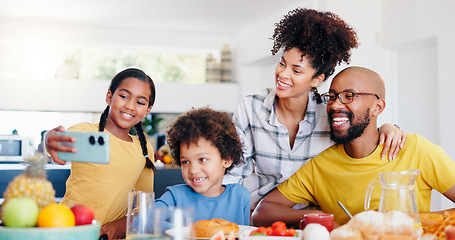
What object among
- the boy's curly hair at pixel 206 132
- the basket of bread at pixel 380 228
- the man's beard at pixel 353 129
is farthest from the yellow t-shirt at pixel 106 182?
the basket of bread at pixel 380 228

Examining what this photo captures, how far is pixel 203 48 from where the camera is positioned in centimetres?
689

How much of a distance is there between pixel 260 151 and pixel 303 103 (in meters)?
0.28

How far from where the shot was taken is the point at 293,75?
80.7 inches

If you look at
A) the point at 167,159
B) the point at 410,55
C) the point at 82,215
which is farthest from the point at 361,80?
the point at 167,159

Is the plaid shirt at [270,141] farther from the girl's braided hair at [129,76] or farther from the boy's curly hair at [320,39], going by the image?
the girl's braided hair at [129,76]

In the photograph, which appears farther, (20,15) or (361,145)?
(20,15)

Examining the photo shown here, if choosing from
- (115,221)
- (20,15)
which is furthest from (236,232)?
(20,15)

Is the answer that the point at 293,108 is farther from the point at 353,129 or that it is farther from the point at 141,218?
the point at 141,218

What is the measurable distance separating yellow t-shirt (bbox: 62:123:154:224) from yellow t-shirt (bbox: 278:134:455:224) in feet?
2.27

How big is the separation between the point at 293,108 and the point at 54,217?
132cm

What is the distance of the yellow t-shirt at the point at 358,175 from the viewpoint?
6.13ft

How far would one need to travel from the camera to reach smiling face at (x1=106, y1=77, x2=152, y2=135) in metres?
1.95

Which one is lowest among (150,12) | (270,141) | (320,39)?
(270,141)

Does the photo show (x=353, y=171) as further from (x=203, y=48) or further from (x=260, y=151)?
(x=203, y=48)
